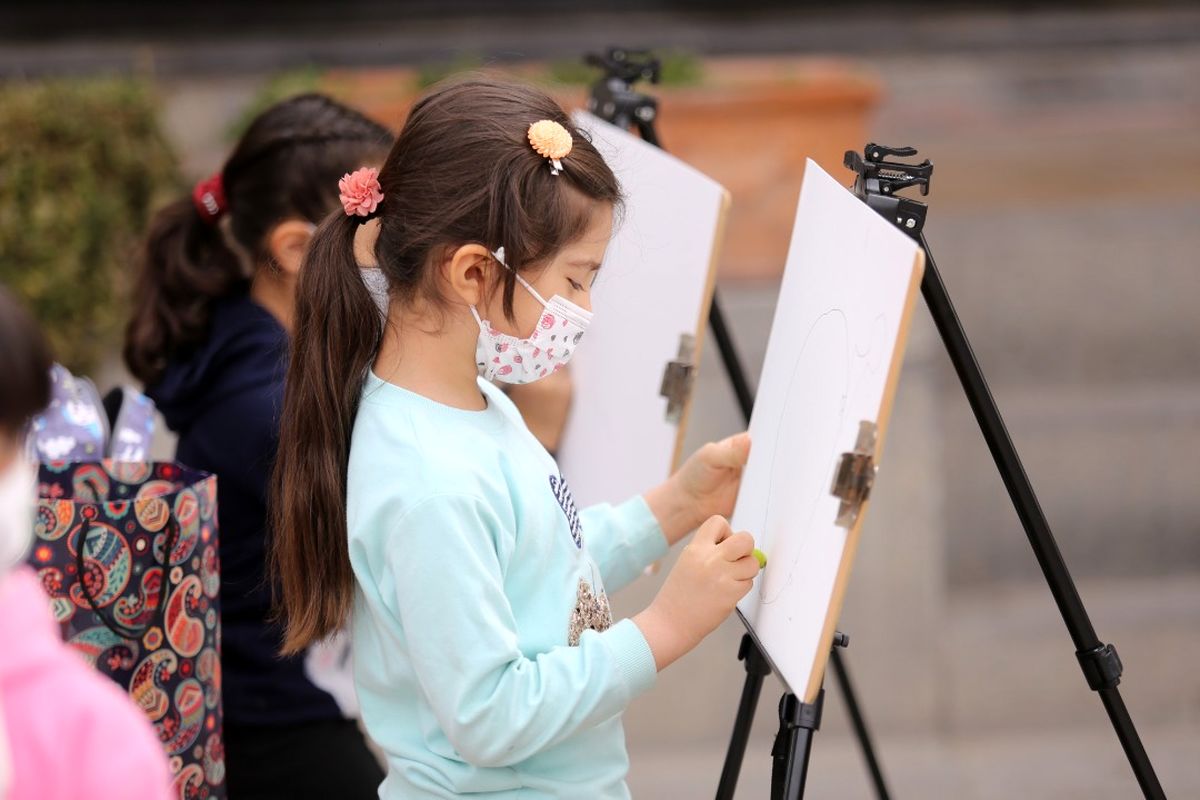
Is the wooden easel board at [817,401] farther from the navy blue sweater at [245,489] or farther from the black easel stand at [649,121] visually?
the navy blue sweater at [245,489]

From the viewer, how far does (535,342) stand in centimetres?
138

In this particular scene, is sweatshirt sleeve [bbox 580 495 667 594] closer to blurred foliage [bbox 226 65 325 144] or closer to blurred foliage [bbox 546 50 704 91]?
blurred foliage [bbox 546 50 704 91]

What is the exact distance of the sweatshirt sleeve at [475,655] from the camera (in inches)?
48.6

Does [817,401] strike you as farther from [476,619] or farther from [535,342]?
[476,619]

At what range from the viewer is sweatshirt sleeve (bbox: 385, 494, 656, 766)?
1235 mm

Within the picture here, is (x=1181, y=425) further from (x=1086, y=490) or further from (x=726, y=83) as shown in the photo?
(x=726, y=83)

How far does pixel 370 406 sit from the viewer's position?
1363mm

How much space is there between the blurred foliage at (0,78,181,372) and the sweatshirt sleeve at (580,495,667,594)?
6.23 ft

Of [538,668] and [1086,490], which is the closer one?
[538,668]

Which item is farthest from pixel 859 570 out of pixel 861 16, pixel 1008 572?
pixel 861 16

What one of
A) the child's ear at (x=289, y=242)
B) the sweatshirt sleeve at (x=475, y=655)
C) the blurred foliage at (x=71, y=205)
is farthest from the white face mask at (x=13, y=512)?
the blurred foliage at (x=71, y=205)

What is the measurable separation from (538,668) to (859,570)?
74.6 inches

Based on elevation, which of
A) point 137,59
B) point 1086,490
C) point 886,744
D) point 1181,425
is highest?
point 137,59

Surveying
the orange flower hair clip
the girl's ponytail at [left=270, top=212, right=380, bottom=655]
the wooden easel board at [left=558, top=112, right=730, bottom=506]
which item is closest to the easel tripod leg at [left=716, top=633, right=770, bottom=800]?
the wooden easel board at [left=558, top=112, right=730, bottom=506]
